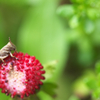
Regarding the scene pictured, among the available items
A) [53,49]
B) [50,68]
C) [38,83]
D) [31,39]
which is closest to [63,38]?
[53,49]

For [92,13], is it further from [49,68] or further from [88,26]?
[49,68]

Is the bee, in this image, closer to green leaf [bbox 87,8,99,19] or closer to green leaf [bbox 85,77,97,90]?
green leaf [bbox 85,77,97,90]

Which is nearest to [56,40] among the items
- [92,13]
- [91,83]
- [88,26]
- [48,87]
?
[88,26]

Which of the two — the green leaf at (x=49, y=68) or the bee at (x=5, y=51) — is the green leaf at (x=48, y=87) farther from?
the bee at (x=5, y=51)

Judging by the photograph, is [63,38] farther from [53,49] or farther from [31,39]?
[31,39]

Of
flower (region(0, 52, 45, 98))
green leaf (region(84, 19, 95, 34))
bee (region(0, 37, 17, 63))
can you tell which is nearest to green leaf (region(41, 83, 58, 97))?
flower (region(0, 52, 45, 98))
